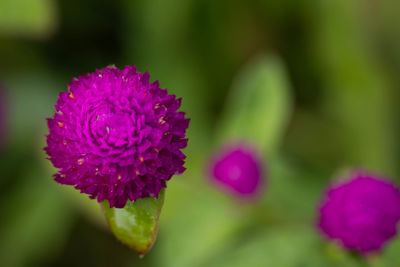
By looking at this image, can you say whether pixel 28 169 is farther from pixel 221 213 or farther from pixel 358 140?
pixel 358 140

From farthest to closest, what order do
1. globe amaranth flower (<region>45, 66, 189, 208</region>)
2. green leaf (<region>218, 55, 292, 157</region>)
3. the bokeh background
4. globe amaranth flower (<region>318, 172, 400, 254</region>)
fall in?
1. the bokeh background
2. green leaf (<region>218, 55, 292, 157</region>)
3. globe amaranth flower (<region>318, 172, 400, 254</region>)
4. globe amaranth flower (<region>45, 66, 189, 208</region>)

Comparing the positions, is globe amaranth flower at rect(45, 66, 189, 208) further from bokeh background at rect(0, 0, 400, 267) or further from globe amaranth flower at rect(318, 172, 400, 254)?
bokeh background at rect(0, 0, 400, 267)

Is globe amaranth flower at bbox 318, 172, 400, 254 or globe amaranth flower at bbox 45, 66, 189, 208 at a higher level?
globe amaranth flower at bbox 45, 66, 189, 208

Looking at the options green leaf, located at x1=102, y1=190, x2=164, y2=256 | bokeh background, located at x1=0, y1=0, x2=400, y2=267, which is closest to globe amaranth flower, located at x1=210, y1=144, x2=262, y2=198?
bokeh background, located at x1=0, y1=0, x2=400, y2=267

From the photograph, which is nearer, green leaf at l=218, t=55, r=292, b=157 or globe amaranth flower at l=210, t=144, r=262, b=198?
globe amaranth flower at l=210, t=144, r=262, b=198

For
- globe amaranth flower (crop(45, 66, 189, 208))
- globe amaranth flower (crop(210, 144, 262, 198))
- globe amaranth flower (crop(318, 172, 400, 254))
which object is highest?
globe amaranth flower (crop(45, 66, 189, 208))

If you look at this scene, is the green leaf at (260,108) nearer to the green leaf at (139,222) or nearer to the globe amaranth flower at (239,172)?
the globe amaranth flower at (239,172)

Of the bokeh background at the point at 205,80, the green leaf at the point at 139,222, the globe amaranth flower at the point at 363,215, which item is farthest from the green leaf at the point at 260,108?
the green leaf at the point at 139,222

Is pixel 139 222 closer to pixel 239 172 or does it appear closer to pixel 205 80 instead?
pixel 239 172
